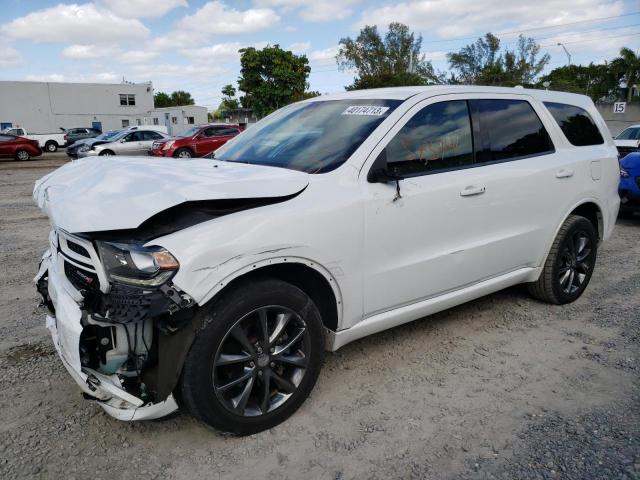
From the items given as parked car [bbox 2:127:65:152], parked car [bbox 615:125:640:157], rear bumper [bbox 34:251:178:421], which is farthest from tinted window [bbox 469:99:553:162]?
parked car [bbox 2:127:65:152]

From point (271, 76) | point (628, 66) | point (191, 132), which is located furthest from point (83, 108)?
point (628, 66)

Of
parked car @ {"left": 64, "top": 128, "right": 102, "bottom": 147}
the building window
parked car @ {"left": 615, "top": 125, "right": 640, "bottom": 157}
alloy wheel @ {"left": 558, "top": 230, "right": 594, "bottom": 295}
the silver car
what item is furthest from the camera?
the building window

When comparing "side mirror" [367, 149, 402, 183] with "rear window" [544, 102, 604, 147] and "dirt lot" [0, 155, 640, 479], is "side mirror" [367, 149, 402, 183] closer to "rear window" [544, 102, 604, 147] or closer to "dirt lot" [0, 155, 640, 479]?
"dirt lot" [0, 155, 640, 479]

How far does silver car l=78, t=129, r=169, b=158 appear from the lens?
21141 mm

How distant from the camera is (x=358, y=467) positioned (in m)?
2.41

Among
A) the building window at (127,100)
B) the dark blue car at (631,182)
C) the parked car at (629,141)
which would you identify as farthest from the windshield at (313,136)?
the building window at (127,100)

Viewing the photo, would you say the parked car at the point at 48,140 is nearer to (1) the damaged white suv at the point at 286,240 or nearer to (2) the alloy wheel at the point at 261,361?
(1) the damaged white suv at the point at 286,240

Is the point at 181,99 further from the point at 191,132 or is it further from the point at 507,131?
the point at 507,131

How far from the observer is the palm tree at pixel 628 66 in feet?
147

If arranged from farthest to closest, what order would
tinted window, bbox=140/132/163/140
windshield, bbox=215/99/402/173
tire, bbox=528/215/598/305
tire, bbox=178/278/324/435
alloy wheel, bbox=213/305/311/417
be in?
tinted window, bbox=140/132/163/140
tire, bbox=528/215/598/305
windshield, bbox=215/99/402/173
alloy wheel, bbox=213/305/311/417
tire, bbox=178/278/324/435

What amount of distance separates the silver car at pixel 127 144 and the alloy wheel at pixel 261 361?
2050 centimetres

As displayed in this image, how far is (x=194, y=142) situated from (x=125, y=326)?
17.8m

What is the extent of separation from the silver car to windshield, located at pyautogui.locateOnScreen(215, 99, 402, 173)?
1923cm

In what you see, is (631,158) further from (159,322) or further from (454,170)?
(159,322)
